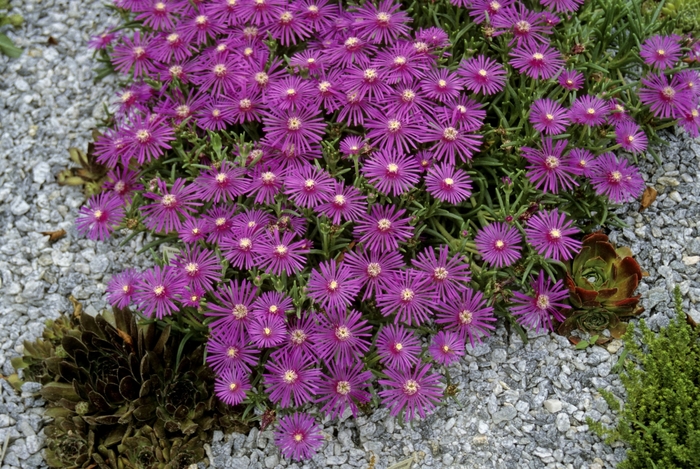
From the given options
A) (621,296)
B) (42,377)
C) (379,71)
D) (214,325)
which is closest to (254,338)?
(214,325)

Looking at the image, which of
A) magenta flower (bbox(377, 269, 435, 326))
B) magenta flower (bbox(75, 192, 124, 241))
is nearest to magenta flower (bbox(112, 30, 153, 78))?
magenta flower (bbox(75, 192, 124, 241))

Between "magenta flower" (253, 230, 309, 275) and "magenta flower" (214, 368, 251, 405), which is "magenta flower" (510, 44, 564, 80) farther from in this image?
"magenta flower" (214, 368, 251, 405)

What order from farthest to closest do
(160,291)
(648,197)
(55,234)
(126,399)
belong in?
(55,234) < (648,197) < (126,399) < (160,291)

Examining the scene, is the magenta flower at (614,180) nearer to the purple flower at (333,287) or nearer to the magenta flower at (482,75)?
the magenta flower at (482,75)

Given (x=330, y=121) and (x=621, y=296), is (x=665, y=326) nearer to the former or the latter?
(x=621, y=296)

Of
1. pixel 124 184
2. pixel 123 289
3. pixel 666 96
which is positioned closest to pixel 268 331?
pixel 123 289

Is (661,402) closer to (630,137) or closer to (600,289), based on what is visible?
(600,289)
